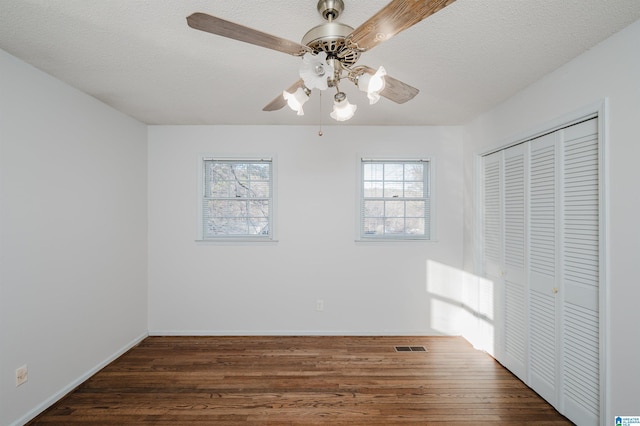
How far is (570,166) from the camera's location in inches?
82.9

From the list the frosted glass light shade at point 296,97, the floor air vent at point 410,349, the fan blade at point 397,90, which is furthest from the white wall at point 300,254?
the frosted glass light shade at point 296,97

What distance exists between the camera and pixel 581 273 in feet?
6.62

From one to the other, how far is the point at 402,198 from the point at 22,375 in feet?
11.9

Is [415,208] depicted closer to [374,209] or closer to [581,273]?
[374,209]

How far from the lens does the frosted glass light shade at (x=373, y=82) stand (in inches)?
47.6

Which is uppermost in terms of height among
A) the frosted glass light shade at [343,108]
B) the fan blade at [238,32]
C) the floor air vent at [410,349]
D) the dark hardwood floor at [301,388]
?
the fan blade at [238,32]

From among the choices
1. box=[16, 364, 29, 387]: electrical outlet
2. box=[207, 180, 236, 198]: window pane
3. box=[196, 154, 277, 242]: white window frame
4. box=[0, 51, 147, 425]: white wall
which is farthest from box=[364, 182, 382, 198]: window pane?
box=[16, 364, 29, 387]: electrical outlet

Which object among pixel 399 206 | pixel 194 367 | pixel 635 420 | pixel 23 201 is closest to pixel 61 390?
pixel 194 367

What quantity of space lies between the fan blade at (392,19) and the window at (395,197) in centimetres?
244

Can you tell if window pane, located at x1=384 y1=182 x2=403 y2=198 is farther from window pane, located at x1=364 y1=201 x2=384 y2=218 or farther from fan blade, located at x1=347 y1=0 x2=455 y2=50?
fan blade, located at x1=347 y1=0 x2=455 y2=50

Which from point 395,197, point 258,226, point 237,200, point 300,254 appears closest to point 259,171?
point 237,200

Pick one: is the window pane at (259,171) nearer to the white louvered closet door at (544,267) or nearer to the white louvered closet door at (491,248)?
the white louvered closet door at (491,248)

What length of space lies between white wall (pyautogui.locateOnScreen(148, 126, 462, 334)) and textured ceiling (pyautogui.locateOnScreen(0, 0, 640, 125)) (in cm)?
71

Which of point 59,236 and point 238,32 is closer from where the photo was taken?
point 238,32
